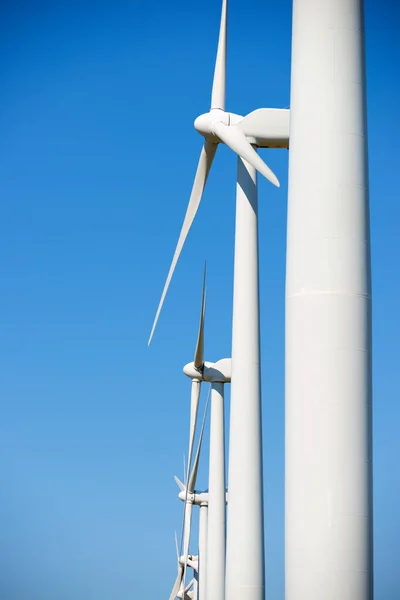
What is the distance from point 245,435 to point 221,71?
46.8 feet

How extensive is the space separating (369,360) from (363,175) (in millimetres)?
2357

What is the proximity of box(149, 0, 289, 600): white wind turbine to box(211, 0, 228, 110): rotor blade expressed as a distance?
4302mm

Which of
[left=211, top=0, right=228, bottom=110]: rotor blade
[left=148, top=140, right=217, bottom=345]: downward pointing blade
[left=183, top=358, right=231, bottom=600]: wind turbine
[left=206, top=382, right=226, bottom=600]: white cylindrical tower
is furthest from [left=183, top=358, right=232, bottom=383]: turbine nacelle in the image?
[left=148, top=140, right=217, bottom=345]: downward pointing blade

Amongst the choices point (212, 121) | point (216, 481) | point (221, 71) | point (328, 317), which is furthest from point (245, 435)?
point (216, 481)

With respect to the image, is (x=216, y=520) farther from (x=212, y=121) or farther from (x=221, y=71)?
(x=212, y=121)

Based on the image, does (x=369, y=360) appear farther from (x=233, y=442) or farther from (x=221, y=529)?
(x=221, y=529)

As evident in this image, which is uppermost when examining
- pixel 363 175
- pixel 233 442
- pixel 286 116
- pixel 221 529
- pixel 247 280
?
pixel 286 116

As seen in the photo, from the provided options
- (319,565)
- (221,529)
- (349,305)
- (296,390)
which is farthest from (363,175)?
(221,529)

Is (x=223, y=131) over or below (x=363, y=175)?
over

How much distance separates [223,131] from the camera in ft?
91.7

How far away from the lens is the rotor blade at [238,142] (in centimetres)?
2173

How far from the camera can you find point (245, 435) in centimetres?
2688

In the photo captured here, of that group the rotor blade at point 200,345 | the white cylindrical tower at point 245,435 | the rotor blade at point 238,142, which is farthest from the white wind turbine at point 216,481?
the white cylindrical tower at point 245,435

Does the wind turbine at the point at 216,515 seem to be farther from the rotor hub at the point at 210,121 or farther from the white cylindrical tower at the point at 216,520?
the rotor hub at the point at 210,121
